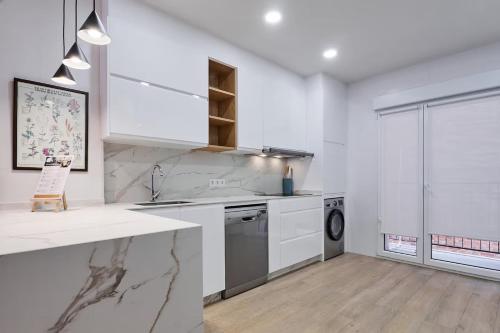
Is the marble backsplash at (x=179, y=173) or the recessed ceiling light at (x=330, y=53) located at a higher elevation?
the recessed ceiling light at (x=330, y=53)

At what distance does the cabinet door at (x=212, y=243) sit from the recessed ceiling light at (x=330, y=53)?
7.39 ft

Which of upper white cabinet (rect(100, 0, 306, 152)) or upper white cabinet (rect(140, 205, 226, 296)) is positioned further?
upper white cabinet (rect(140, 205, 226, 296))

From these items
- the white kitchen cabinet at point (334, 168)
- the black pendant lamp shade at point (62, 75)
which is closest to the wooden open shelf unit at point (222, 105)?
the black pendant lamp shade at point (62, 75)

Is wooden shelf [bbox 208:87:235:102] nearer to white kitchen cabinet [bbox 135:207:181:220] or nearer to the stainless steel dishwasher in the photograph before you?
the stainless steel dishwasher

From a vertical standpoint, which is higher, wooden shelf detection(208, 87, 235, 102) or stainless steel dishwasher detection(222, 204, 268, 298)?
wooden shelf detection(208, 87, 235, 102)

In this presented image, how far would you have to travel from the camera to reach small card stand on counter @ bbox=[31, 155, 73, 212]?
1626mm

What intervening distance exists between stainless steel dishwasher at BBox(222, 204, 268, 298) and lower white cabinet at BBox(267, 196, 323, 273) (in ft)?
0.45

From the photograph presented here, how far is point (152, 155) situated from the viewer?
262 centimetres

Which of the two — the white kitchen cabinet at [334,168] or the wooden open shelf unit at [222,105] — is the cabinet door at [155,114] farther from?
the white kitchen cabinet at [334,168]

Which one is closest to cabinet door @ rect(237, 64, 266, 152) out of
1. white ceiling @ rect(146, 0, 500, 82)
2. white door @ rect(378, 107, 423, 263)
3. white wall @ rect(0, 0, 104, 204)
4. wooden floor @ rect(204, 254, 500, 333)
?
white ceiling @ rect(146, 0, 500, 82)

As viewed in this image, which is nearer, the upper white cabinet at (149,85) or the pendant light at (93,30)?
the pendant light at (93,30)

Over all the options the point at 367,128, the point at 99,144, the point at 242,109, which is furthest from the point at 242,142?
the point at 367,128

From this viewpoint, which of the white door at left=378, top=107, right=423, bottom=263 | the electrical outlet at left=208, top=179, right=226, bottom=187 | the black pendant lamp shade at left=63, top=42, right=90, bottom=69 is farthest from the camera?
the white door at left=378, top=107, right=423, bottom=263

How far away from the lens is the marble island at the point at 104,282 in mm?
532
